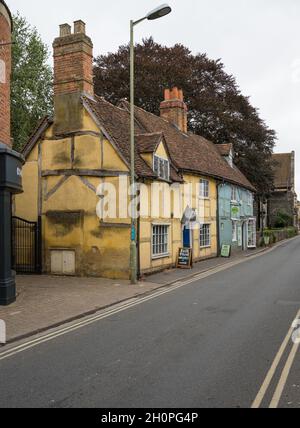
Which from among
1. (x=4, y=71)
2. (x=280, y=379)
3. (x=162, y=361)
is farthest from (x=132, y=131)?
(x=280, y=379)

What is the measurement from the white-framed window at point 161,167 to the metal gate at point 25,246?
5.91 metres

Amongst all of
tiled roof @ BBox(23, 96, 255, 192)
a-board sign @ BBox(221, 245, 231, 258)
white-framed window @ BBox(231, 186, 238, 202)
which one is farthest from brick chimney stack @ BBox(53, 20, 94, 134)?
white-framed window @ BBox(231, 186, 238, 202)

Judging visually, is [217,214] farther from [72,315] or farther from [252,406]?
[252,406]

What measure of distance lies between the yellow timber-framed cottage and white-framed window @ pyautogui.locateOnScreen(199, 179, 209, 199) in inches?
187

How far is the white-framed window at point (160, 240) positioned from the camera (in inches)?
758

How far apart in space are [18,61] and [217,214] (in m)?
20.4

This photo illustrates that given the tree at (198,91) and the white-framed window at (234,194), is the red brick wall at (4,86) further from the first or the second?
the tree at (198,91)

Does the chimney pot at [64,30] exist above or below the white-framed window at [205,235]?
above

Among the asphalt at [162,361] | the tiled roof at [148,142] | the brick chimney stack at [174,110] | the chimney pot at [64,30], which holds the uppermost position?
the chimney pot at [64,30]

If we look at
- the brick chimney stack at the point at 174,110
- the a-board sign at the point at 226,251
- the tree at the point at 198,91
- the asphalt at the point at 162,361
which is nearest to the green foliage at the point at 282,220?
the tree at the point at 198,91

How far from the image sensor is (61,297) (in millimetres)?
12961

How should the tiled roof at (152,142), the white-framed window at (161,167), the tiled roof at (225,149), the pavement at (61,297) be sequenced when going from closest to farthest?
the pavement at (61,297) < the tiled roof at (152,142) < the white-framed window at (161,167) < the tiled roof at (225,149)

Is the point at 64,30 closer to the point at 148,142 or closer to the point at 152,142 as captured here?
the point at 148,142
